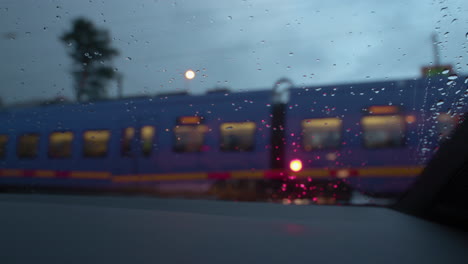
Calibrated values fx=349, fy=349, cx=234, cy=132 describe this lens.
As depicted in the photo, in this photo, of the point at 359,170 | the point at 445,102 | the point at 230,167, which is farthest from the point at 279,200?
the point at 230,167

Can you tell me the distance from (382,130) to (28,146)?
232 inches

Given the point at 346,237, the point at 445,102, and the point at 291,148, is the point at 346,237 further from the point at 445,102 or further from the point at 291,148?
the point at 291,148

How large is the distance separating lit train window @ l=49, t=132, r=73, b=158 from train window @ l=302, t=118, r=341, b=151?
3.93 m

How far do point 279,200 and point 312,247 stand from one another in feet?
6.87

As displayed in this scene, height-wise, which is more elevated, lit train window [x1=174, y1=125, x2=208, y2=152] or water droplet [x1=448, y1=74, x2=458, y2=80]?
water droplet [x1=448, y1=74, x2=458, y2=80]

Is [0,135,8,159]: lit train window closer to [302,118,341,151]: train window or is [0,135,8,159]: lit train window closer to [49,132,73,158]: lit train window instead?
[49,132,73,158]: lit train window

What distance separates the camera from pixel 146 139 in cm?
704

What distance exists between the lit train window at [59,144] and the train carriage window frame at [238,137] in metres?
2.66

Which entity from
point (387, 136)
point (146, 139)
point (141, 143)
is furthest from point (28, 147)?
point (387, 136)

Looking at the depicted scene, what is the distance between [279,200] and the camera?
4.33 metres

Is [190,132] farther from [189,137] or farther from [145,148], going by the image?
[145,148]

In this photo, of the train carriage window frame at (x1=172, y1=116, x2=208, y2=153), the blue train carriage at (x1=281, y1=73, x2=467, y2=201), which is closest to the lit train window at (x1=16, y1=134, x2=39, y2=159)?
the train carriage window frame at (x1=172, y1=116, x2=208, y2=153)

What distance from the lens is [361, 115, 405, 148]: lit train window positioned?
15.9ft

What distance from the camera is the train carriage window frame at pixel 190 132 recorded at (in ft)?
17.4
